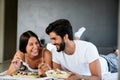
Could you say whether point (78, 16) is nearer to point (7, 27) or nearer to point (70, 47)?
point (70, 47)

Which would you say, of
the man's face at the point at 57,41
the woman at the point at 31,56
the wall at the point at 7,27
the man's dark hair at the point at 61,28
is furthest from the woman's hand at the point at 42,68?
the wall at the point at 7,27

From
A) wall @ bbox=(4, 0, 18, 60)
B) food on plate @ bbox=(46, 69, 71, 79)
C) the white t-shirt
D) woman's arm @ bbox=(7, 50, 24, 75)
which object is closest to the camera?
the white t-shirt

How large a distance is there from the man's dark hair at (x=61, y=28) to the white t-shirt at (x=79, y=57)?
143 millimetres

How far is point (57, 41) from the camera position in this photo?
9.76 ft

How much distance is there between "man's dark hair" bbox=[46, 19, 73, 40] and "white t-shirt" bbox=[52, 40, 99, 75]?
0.14 metres

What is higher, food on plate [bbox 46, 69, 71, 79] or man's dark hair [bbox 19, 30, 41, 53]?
man's dark hair [bbox 19, 30, 41, 53]

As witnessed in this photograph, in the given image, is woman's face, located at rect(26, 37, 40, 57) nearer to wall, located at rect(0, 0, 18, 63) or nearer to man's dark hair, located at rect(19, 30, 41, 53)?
man's dark hair, located at rect(19, 30, 41, 53)

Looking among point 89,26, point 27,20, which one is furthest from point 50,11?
point 89,26

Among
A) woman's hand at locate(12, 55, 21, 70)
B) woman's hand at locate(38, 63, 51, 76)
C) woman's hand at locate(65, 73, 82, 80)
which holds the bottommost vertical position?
woman's hand at locate(65, 73, 82, 80)

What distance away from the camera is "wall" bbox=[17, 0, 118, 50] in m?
2.95

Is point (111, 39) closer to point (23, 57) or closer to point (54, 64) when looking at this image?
point (54, 64)

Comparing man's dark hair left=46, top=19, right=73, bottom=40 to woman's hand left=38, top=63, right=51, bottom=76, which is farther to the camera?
woman's hand left=38, top=63, right=51, bottom=76

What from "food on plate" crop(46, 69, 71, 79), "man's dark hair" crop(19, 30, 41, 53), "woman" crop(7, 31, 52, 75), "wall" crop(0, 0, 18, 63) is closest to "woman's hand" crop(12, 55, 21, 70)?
"woman" crop(7, 31, 52, 75)

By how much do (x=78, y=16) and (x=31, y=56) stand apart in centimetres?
74
